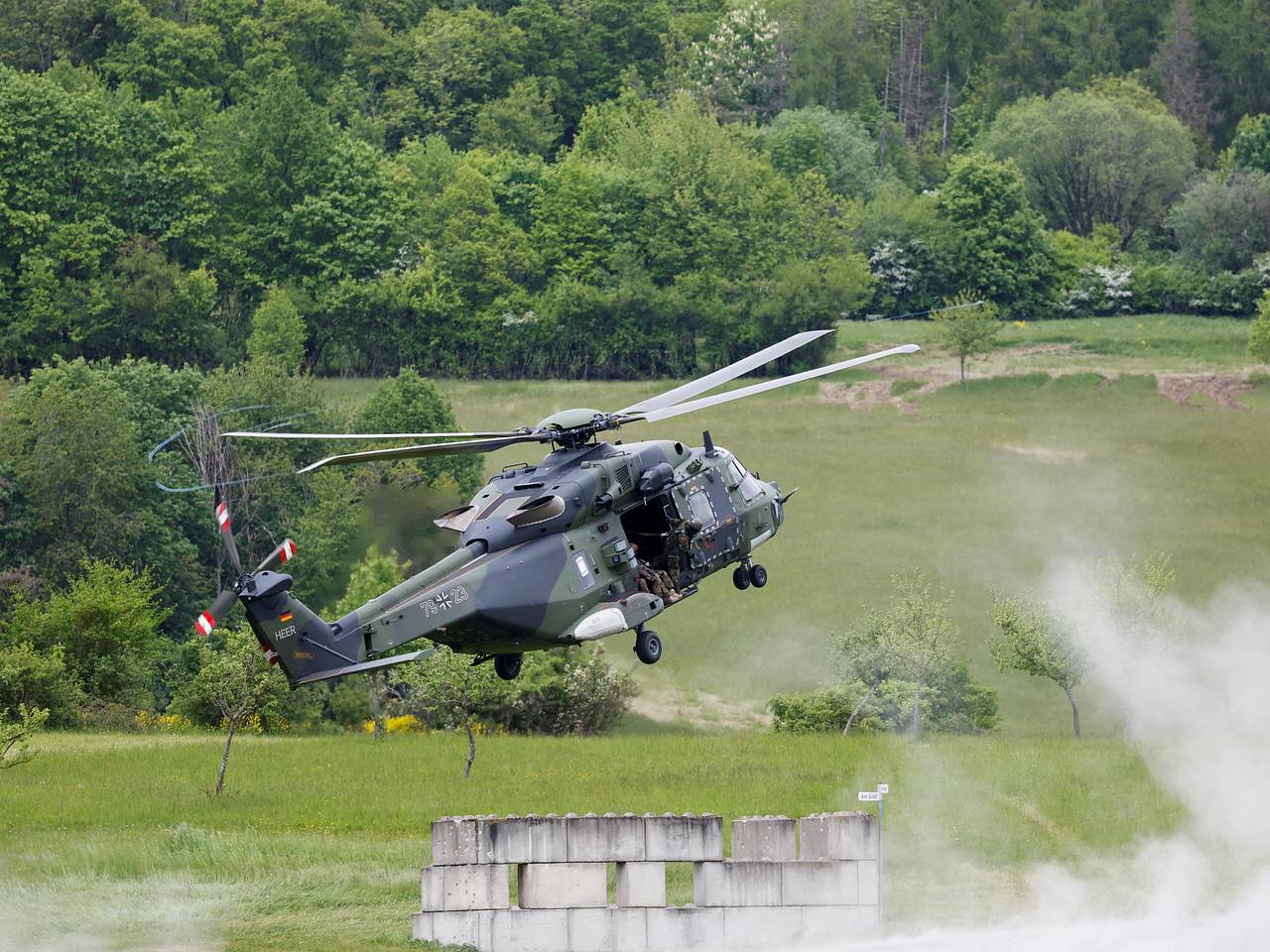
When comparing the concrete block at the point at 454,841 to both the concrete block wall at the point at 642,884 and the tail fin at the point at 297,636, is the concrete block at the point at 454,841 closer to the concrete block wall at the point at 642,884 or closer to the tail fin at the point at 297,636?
the concrete block wall at the point at 642,884

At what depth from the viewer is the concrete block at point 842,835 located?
40.1m

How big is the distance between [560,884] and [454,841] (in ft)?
6.97

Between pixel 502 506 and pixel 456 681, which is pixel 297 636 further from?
pixel 456 681

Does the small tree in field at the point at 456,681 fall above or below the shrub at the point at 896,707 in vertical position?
above

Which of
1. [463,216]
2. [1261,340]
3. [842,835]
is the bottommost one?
[463,216]

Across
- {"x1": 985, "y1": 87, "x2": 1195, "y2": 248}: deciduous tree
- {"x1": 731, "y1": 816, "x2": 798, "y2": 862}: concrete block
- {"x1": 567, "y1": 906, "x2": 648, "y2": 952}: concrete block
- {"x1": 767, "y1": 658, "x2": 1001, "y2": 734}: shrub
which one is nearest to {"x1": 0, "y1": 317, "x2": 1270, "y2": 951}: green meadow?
{"x1": 767, "y1": 658, "x2": 1001, "y2": 734}: shrub

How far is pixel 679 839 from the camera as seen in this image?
40.2 meters

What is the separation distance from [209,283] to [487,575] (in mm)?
99324

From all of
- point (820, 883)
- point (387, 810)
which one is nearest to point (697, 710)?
point (387, 810)

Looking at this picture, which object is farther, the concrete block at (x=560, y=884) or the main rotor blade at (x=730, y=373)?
the main rotor blade at (x=730, y=373)

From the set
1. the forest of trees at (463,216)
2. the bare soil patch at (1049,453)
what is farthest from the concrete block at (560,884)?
the bare soil patch at (1049,453)

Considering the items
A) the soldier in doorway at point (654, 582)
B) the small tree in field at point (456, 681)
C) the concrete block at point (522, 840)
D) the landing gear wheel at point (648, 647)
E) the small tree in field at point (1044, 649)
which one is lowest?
the small tree in field at point (1044, 649)

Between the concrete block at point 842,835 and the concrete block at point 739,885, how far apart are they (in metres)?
0.77

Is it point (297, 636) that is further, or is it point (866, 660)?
point (866, 660)
